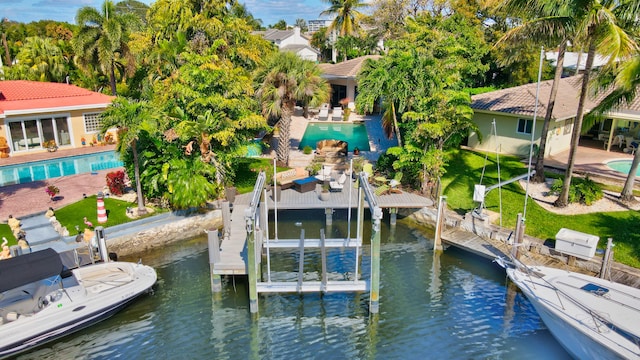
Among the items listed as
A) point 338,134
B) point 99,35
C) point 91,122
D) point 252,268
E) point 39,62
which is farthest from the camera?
point 39,62

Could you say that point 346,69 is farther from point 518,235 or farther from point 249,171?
point 518,235

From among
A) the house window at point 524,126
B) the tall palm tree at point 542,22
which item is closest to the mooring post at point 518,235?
the tall palm tree at point 542,22

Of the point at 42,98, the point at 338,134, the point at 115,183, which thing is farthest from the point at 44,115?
the point at 338,134

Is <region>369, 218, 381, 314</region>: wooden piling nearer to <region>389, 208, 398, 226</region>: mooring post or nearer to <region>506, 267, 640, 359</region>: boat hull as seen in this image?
<region>506, 267, 640, 359</region>: boat hull

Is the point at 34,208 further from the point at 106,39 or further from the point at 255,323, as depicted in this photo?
the point at 106,39

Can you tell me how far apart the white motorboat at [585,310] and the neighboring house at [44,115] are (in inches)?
1072

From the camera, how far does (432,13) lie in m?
48.6

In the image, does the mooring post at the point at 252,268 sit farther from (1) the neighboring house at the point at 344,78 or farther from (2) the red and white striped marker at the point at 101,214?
(1) the neighboring house at the point at 344,78

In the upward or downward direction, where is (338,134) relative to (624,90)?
downward

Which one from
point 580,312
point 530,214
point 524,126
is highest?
point 524,126

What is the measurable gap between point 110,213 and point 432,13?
39363mm

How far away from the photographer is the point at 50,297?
595 inches

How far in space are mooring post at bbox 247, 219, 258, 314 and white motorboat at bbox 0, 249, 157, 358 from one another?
3867 millimetres

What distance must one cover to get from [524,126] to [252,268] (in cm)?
2018
